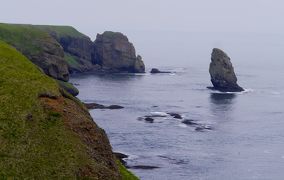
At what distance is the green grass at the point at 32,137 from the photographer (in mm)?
38531

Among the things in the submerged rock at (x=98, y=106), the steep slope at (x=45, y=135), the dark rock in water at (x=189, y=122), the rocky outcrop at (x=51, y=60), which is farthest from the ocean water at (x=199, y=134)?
the steep slope at (x=45, y=135)

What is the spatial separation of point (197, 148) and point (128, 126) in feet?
86.0

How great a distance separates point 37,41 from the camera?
7111 inches

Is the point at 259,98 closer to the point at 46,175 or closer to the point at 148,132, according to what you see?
the point at 148,132

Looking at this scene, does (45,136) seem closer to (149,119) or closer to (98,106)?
(149,119)

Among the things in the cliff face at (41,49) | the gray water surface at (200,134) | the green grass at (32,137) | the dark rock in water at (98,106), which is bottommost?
the gray water surface at (200,134)

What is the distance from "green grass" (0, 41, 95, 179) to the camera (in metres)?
38.5

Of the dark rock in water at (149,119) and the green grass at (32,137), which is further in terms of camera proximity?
the dark rock in water at (149,119)

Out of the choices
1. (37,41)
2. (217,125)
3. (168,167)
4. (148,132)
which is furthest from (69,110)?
(37,41)

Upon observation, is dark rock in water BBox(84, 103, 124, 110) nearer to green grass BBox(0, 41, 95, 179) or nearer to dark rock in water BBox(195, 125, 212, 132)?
dark rock in water BBox(195, 125, 212, 132)

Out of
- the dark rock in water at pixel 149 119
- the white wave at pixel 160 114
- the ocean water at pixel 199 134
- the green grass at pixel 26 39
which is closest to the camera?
the ocean water at pixel 199 134

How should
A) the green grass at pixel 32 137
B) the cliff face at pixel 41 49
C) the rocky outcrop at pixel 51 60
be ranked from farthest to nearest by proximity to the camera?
1. the cliff face at pixel 41 49
2. the rocky outcrop at pixel 51 60
3. the green grass at pixel 32 137

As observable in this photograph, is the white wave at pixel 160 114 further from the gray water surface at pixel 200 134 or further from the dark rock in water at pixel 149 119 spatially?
the dark rock in water at pixel 149 119

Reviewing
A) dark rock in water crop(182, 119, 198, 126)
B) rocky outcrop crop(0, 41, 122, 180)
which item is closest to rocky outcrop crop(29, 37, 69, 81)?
dark rock in water crop(182, 119, 198, 126)
